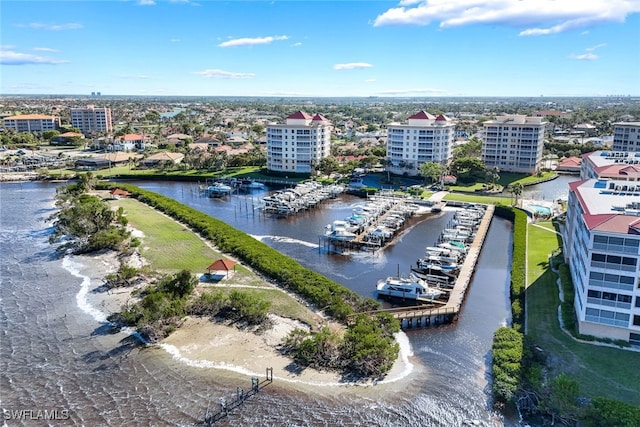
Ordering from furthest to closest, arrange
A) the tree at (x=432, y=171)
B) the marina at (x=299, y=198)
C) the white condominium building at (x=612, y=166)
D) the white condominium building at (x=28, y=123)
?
the white condominium building at (x=28, y=123)
the tree at (x=432, y=171)
the marina at (x=299, y=198)
the white condominium building at (x=612, y=166)

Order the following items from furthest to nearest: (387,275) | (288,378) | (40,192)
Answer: (40,192) < (387,275) < (288,378)

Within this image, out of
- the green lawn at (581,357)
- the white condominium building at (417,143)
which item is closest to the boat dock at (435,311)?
the green lawn at (581,357)

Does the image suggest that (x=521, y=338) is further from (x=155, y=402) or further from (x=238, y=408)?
(x=155, y=402)

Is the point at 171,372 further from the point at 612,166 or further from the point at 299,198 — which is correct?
the point at 612,166

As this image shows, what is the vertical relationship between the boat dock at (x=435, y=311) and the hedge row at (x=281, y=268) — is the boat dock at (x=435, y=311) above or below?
below

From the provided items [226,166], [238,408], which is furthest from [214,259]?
[226,166]

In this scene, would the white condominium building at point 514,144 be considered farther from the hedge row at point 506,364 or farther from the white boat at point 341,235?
the hedge row at point 506,364

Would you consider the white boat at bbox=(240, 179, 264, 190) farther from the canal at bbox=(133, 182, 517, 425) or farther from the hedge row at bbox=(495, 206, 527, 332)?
the hedge row at bbox=(495, 206, 527, 332)
